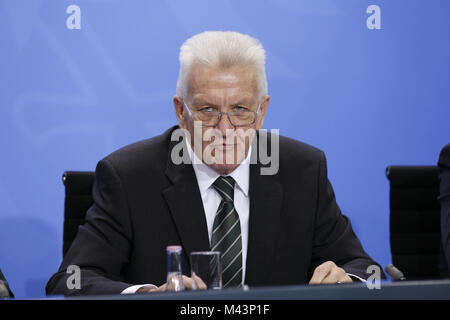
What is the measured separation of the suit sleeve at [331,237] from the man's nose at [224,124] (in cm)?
43

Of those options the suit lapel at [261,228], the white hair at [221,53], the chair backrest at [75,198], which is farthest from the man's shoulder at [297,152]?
the chair backrest at [75,198]

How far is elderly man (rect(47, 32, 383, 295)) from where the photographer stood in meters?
1.81

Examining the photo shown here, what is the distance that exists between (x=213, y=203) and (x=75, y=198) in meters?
0.86

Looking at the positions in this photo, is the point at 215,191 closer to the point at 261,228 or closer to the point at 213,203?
the point at 213,203

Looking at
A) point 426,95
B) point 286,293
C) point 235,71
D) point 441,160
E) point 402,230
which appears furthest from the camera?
point 426,95

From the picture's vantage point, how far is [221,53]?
1.81 meters

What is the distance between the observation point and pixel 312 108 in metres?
3.55

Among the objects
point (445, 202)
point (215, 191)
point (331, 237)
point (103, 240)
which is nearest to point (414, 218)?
point (445, 202)

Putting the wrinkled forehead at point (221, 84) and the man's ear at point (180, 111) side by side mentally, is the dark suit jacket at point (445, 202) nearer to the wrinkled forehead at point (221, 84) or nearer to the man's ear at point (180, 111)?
the wrinkled forehead at point (221, 84)

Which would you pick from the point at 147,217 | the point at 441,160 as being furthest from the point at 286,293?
the point at 441,160

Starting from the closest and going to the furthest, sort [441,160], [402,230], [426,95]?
[441,160]
[402,230]
[426,95]

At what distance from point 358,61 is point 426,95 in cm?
51

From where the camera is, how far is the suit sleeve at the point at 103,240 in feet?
5.71

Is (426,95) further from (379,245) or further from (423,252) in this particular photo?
(423,252)
